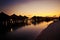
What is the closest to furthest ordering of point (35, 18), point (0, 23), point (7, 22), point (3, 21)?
point (0, 23) < point (3, 21) < point (7, 22) < point (35, 18)

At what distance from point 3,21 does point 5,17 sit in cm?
110

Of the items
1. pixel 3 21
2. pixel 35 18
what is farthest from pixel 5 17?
pixel 35 18

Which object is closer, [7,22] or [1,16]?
[1,16]

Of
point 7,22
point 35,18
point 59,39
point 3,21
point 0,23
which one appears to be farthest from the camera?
point 35,18

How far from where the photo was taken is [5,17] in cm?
2220

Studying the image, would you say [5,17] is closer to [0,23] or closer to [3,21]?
[3,21]

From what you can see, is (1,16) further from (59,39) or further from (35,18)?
(35,18)

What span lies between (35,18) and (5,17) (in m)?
37.5

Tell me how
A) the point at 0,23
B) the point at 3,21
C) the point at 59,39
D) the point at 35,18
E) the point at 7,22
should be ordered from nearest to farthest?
the point at 59,39 → the point at 0,23 → the point at 3,21 → the point at 7,22 → the point at 35,18

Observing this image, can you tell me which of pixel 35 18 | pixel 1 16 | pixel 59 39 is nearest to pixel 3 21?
pixel 1 16

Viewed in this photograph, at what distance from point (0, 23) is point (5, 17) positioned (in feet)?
8.37

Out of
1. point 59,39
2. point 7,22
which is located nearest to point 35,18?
point 7,22

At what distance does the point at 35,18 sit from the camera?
59031mm

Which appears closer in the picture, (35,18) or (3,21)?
(3,21)
